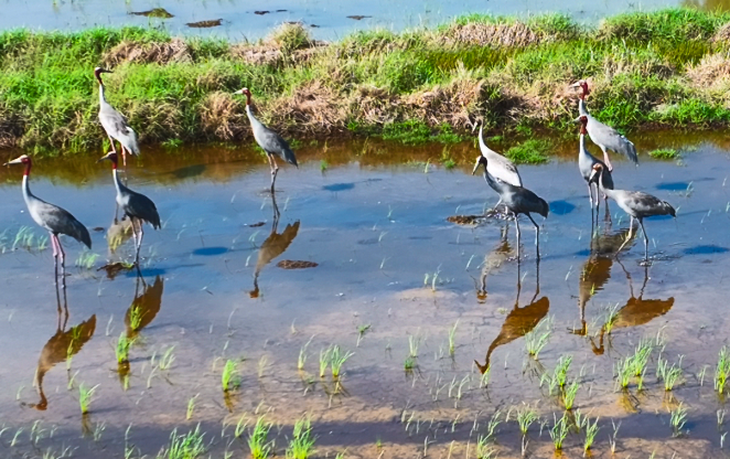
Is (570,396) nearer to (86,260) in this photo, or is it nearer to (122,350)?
(122,350)

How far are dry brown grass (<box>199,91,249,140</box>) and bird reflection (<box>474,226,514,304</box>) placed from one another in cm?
534

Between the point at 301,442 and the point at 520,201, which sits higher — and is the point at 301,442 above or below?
below

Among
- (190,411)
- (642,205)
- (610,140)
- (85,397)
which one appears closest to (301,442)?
(190,411)

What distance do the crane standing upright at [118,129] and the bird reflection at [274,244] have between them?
2.62 m

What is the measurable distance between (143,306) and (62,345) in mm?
943

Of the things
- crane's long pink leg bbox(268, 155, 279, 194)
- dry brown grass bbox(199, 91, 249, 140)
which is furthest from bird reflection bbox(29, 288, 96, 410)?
dry brown grass bbox(199, 91, 249, 140)

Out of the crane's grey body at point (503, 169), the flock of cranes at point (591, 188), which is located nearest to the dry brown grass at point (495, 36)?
the flock of cranes at point (591, 188)

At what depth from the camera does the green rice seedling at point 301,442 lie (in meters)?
6.41

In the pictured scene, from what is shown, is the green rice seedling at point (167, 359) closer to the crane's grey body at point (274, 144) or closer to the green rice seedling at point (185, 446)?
the green rice seedling at point (185, 446)

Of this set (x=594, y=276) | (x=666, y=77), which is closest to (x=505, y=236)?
(x=594, y=276)

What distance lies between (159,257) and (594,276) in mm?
4617

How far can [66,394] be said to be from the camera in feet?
24.3

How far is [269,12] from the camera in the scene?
77.8ft

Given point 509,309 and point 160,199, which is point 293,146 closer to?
point 160,199
